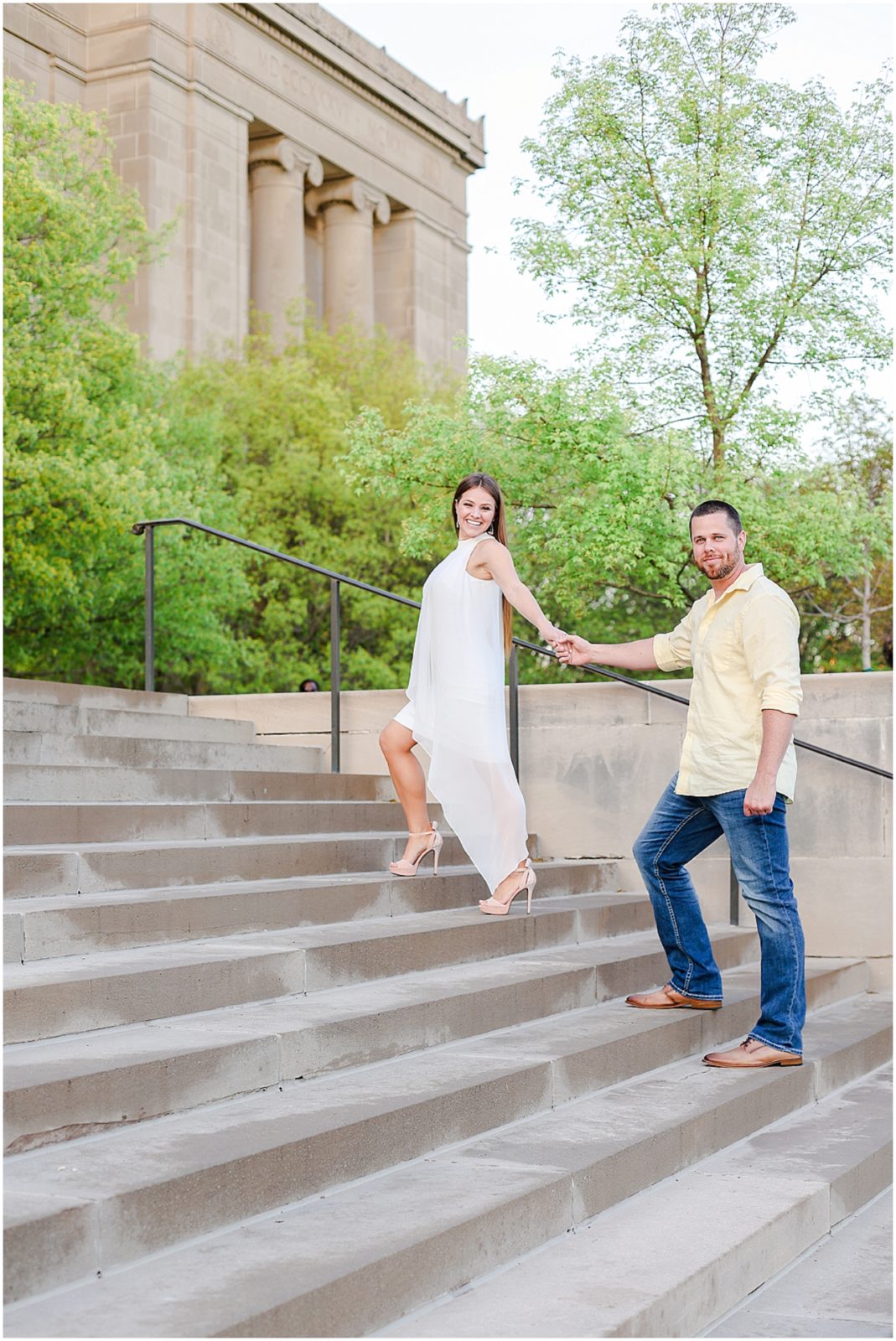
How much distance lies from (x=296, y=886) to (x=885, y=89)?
18.4 meters

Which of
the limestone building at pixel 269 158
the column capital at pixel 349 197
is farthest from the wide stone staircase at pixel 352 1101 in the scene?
the column capital at pixel 349 197

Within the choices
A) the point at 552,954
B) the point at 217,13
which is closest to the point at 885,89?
the point at 552,954

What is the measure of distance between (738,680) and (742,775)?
0.35 metres

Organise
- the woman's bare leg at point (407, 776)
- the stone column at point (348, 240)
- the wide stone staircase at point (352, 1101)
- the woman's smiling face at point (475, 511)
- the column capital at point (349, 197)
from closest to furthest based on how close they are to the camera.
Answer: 1. the wide stone staircase at point (352, 1101)
2. the woman's smiling face at point (475, 511)
3. the woman's bare leg at point (407, 776)
4. the stone column at point (348, 240)
5. the column capital at point (349, 197)

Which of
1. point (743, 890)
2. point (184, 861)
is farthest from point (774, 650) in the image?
point (184, 861)

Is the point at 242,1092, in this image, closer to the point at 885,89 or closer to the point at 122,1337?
the point at 122,1337

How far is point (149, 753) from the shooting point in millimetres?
8156

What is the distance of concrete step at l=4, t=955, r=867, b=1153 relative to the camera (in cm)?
387

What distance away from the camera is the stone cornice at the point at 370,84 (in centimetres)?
4544

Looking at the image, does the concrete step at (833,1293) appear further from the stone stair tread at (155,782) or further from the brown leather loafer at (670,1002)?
the stone stair tread at (155,782)

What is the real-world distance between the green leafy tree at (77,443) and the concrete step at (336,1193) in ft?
53.6

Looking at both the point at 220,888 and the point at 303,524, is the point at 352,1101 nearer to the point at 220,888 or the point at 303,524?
the point at 220,888

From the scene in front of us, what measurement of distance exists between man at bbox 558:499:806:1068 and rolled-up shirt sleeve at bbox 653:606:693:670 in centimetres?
11

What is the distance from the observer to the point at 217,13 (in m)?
43.9
